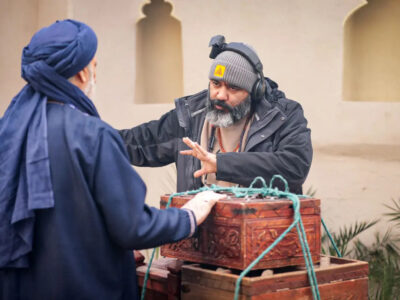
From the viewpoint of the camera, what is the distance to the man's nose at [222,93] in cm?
388

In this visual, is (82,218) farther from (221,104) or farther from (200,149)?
(221,104)

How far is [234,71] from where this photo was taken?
3846mm

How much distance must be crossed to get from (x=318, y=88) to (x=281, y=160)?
3599 mm

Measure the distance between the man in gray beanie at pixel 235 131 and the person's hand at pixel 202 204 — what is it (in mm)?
939

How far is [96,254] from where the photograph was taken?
2229 mm

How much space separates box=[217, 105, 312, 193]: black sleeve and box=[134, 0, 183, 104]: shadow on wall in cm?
460

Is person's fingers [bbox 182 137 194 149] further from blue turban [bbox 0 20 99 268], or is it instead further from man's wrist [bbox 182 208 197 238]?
blue turban [bbox 0 20 99 268]

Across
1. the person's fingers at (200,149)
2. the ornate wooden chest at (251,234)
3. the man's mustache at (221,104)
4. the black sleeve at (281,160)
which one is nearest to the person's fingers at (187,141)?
the person's fingers at (200,149)

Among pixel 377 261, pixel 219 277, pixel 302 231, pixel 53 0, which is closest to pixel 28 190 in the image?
pixel 219 277

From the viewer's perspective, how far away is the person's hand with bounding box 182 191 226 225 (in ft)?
8.12

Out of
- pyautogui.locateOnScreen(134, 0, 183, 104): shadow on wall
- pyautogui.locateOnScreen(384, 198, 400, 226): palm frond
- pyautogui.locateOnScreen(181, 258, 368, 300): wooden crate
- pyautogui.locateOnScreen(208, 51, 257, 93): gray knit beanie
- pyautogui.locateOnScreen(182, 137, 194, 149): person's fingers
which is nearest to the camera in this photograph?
pyautogui.locateOnScreen(181, 258, 368, 300): wooden crate

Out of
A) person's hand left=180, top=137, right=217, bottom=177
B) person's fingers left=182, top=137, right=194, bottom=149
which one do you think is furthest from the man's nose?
person's fingers left=182, top=137, right=194, bottom=149

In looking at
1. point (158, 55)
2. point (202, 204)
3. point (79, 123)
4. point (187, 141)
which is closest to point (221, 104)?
point (187, 141)

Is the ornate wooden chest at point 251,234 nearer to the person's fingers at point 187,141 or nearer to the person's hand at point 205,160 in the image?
the person's fingers at point 187,141
